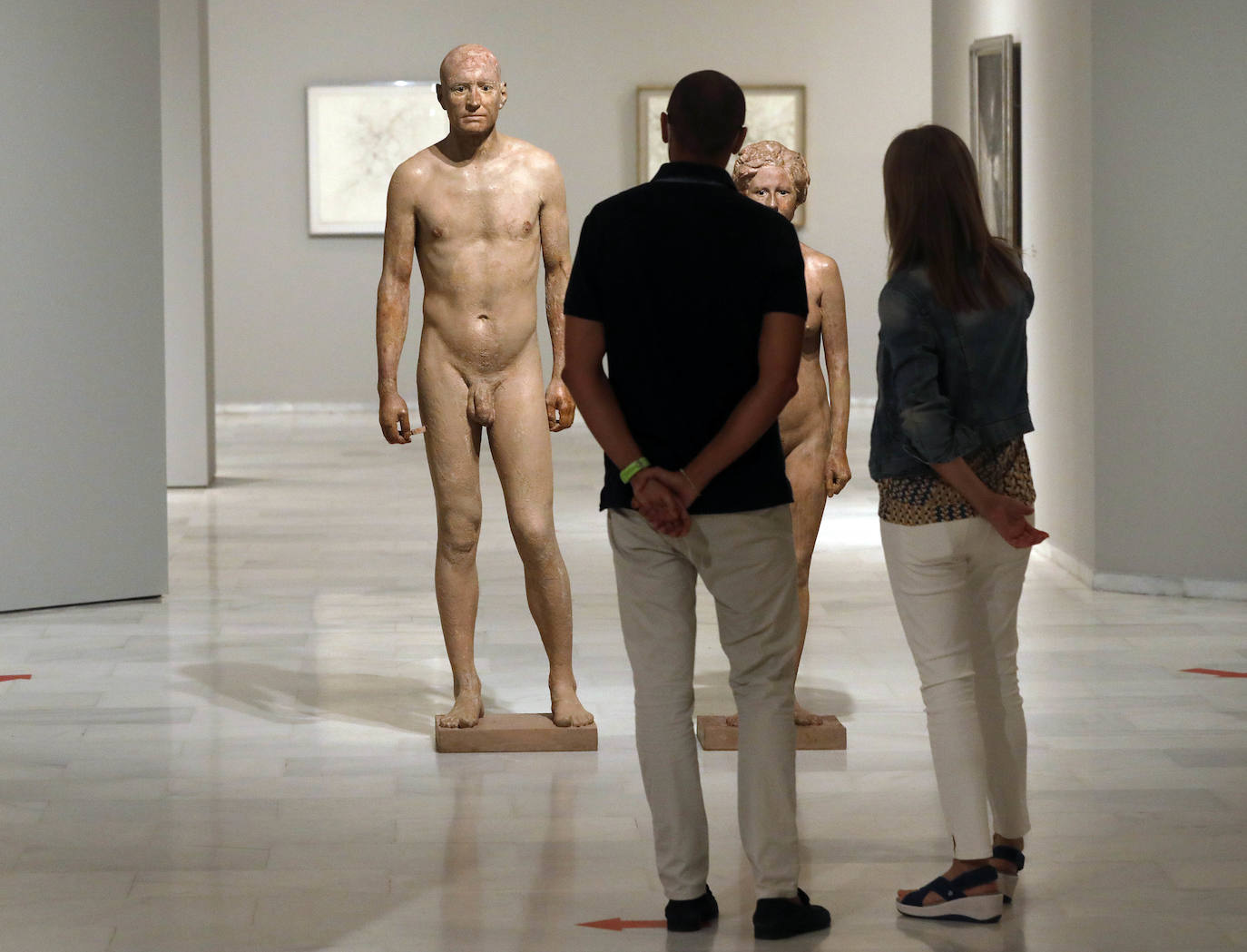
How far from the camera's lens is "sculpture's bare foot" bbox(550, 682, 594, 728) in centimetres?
470

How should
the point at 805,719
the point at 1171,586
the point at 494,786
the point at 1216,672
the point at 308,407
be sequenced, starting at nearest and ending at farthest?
the point at 494,786 < the point at 805,719 < the point at 1216,672 < the point at 1171,586 < the point at 308,407

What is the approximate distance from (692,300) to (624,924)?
1193mm

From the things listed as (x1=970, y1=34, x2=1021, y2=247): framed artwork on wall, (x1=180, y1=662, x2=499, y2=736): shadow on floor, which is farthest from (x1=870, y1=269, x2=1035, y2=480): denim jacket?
(x1=970, y1=34, x2=1021, y2=247): framed artwork on wall

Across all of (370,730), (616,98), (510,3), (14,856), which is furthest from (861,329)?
(14,856)

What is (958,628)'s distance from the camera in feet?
10.7

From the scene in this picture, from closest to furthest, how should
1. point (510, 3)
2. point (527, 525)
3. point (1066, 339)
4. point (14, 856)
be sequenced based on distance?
point (14, 856) → point (527, 525) → point (1066, 339) → point (510, 3)

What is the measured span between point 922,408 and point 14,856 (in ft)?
7.08

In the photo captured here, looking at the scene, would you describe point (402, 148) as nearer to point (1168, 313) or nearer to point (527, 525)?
point (1168, 313)

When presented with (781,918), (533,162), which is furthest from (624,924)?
(533,162)

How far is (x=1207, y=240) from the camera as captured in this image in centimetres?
680

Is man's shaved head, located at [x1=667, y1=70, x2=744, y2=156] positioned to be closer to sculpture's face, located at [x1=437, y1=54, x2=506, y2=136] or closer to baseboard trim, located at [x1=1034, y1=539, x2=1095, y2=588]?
sculpture's face, located at [x1=437, y1=54, x2=506, y2=136]

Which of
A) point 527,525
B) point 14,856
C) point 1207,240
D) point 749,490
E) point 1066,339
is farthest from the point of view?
point 1066,339

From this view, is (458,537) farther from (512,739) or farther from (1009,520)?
(1009,520)

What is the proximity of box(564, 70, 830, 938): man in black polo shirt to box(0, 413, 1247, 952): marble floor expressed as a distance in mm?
353
